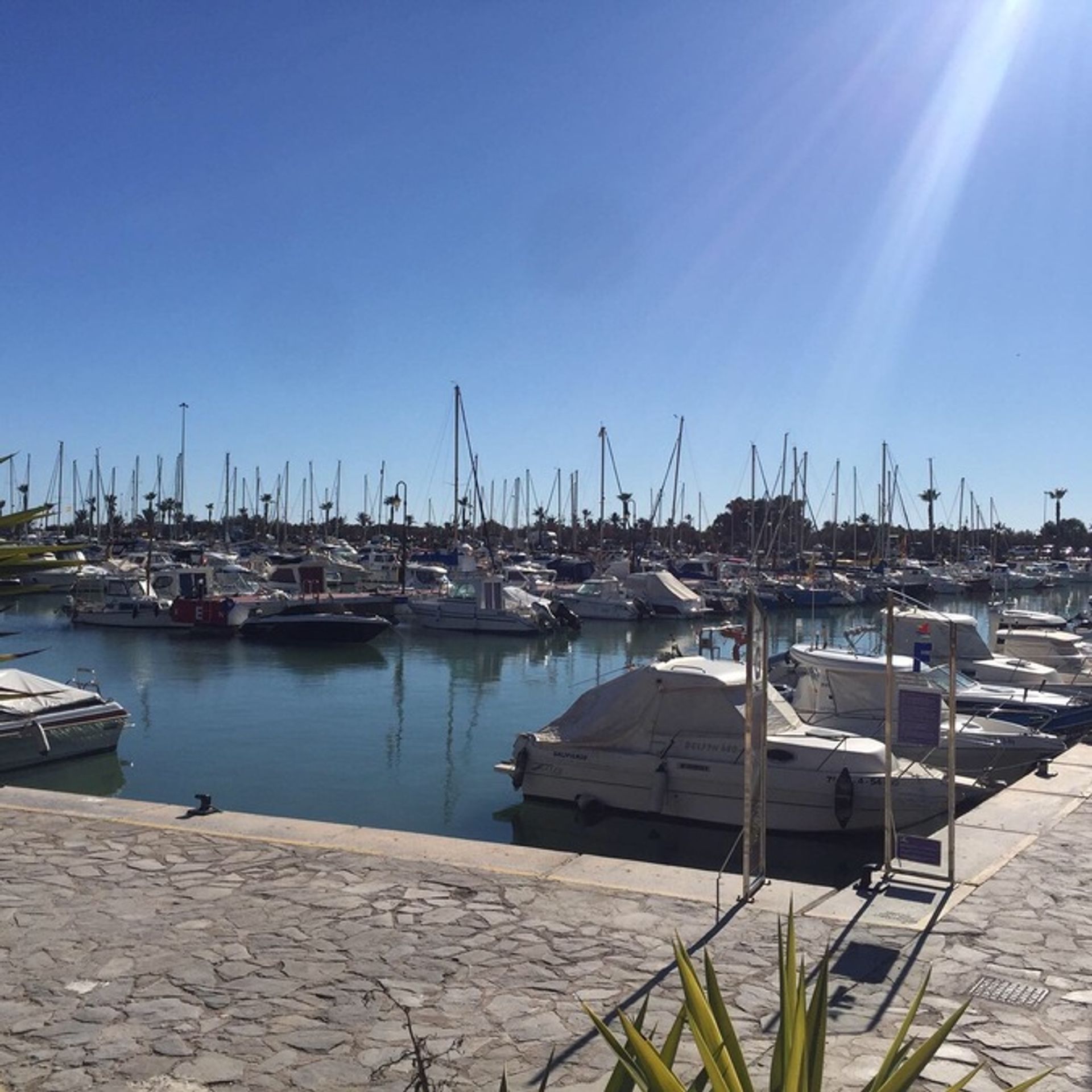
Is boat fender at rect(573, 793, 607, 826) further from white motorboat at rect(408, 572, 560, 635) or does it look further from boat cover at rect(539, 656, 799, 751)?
white motorboat at rect(408, 572, 560, 635)

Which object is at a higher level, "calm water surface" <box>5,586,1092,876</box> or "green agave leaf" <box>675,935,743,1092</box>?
"green agave leaf" <box>675,935,743,1092</box>

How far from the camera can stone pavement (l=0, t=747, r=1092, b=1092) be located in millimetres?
5906

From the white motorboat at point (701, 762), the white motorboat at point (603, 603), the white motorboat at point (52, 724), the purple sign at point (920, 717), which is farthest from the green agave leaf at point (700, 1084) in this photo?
the white motorboat at point (603, 603)

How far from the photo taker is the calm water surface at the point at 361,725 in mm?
18469

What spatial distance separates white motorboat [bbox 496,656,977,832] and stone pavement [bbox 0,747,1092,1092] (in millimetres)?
5196

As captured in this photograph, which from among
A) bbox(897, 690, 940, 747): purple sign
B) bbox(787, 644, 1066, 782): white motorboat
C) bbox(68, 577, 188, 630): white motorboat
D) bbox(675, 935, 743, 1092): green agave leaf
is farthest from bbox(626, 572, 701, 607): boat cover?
bbox(675, 935, 743, 1092): green agave leaf

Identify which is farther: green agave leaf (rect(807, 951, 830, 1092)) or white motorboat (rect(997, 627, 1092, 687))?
white motorboat (rect(997, 627, 1092, 687))

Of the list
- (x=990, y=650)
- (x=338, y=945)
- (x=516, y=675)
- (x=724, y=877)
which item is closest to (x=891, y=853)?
(x=724, y=877)

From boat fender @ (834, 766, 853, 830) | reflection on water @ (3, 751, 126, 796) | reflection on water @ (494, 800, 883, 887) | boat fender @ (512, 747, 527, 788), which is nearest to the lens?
reflection on water @ (494, 800, 883, 887)

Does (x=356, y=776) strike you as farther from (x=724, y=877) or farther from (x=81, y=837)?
(x=724, y=877)

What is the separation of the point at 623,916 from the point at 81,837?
528 centimetres

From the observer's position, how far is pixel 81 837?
10422mm

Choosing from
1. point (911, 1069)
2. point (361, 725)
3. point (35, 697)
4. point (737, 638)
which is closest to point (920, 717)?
point (911, 1069)

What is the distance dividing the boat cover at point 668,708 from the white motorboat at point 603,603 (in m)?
39.8
